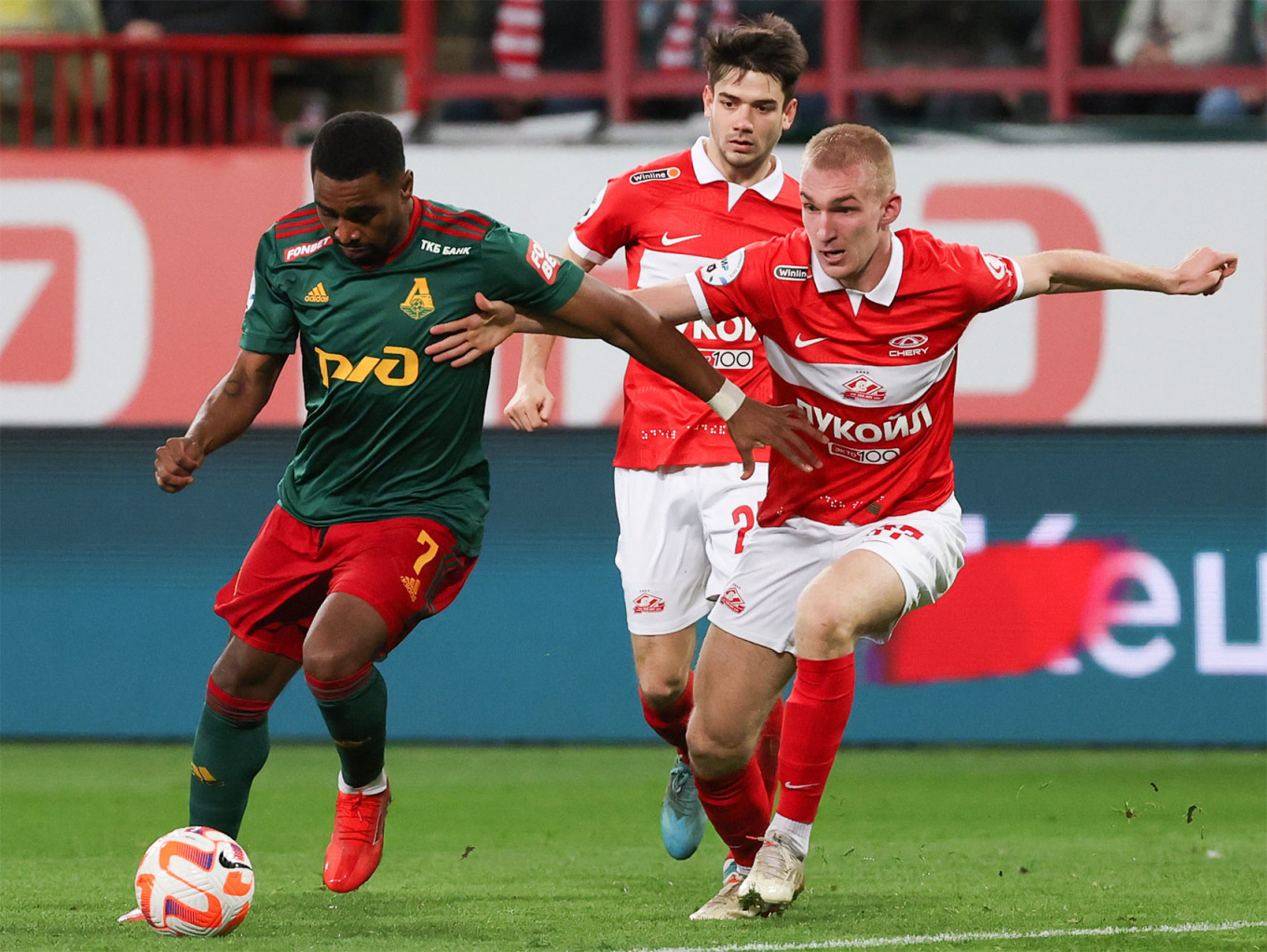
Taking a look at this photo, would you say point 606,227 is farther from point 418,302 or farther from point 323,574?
point 323,574

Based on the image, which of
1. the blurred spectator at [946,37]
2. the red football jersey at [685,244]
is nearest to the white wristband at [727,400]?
the red football jersey at [685,244]

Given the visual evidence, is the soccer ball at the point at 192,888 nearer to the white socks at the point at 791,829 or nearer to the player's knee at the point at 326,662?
the player's knee at the point at 326,662

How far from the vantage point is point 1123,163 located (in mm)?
9289

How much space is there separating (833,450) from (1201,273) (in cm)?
115

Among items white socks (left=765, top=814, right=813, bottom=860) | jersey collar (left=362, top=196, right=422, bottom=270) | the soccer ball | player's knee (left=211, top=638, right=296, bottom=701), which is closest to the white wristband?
jersey collar (left=362, top=196, right=422, bottom=270)

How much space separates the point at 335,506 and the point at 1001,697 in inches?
205

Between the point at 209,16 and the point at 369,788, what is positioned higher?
the point at 209,16

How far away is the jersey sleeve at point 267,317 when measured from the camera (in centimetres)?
523

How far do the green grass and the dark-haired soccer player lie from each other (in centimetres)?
71

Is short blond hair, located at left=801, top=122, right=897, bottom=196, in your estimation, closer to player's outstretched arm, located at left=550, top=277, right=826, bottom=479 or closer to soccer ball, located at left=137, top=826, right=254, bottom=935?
player's outstretched arm, located at left=550, top=277, right=826, bottom=479

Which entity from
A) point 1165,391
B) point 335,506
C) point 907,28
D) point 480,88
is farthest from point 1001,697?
point 335,506

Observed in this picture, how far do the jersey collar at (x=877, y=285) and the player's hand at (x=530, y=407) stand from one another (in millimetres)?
1064

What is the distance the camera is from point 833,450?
5328mm

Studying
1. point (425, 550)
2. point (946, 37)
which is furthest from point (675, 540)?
point (946, 37)
